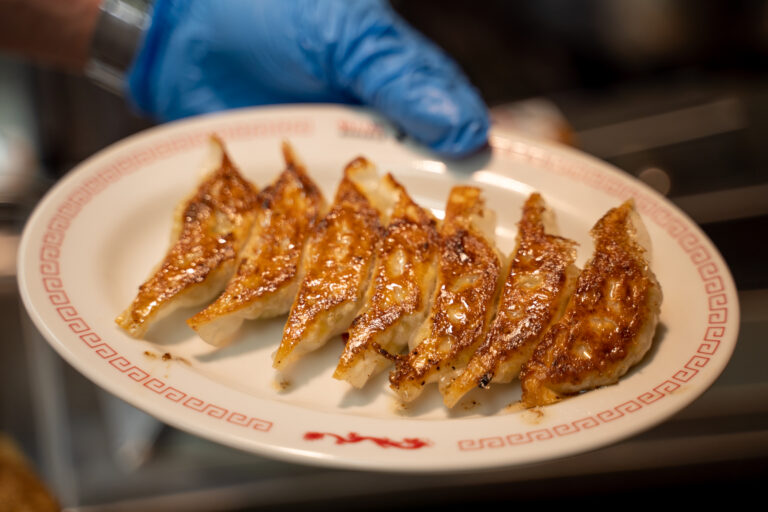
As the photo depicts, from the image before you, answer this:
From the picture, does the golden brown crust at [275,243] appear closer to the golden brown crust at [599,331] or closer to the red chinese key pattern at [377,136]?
the red chinese key pattern at [377,136]

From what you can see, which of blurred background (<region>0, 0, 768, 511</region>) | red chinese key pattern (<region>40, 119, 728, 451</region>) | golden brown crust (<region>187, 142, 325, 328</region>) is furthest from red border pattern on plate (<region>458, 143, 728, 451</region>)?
golden brown crust (<region>187, 142, 325, 328</region>)

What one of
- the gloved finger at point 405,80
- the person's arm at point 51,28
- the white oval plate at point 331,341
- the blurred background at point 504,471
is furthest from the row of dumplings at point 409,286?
the person's arm at point 51,28

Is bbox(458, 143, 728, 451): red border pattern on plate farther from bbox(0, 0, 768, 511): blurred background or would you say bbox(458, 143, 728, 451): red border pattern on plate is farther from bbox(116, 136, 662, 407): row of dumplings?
bbox(0, 0, 768, 511): blurred background

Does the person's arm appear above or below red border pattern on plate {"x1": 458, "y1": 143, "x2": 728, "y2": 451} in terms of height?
below

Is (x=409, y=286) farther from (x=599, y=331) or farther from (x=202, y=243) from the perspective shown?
(x=202, y=243)

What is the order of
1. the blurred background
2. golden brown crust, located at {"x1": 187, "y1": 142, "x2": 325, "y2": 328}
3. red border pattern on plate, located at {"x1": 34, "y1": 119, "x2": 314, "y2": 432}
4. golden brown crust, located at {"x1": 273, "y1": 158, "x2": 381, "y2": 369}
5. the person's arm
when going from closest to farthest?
red border pattern on plate, located at {"x1": 34, "y1": 119, "x2": 314, "y2": 432}, golden brown crust, located at {"x1": 273, "y1": 158, "x2": 381, "y2": 369}, golden brown crust, located at {"x1": 187, "y1": 142, "x2": 325, "y2": 328}, the blurred background, the person's arm

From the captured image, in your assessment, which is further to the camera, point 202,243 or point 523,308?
point 202,243

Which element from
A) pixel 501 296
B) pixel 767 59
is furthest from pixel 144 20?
pixel 767 59

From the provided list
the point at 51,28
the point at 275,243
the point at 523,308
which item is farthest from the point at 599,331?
the point at 51,28
